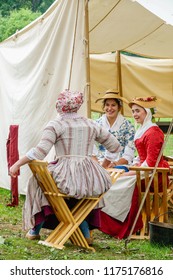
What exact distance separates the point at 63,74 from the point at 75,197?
207cm

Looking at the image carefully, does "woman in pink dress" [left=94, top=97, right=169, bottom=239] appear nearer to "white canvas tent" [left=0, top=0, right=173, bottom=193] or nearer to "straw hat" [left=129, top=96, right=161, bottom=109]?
"straw hat" [left=129, top=96, right=161, bottom=109]

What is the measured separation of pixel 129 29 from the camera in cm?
942

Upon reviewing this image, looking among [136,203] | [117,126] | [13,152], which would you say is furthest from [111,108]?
[13,152]

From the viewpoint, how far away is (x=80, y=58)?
737 cm

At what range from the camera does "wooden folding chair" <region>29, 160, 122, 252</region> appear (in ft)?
18.7

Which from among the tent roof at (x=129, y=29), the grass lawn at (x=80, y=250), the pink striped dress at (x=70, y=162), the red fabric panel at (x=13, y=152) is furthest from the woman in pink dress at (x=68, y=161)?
the red fabric panel at (x=13, y=152)

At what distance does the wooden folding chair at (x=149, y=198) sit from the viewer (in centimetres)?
652

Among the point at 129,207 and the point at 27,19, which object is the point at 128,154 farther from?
the point at 27,19

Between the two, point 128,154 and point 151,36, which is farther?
point 151,36

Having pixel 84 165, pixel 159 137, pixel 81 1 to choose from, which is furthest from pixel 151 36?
pixel 84 165

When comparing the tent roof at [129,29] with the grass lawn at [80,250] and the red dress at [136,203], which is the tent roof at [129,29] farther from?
the grass lawn at [80,250]

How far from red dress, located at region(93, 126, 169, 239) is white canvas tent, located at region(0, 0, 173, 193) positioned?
0.82 m

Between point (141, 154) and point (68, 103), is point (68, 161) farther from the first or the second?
point (141, 154)

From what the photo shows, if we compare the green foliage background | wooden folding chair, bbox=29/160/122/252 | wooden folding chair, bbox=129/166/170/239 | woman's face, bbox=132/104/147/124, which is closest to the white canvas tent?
woman's face, bbox=132/104/147/124
